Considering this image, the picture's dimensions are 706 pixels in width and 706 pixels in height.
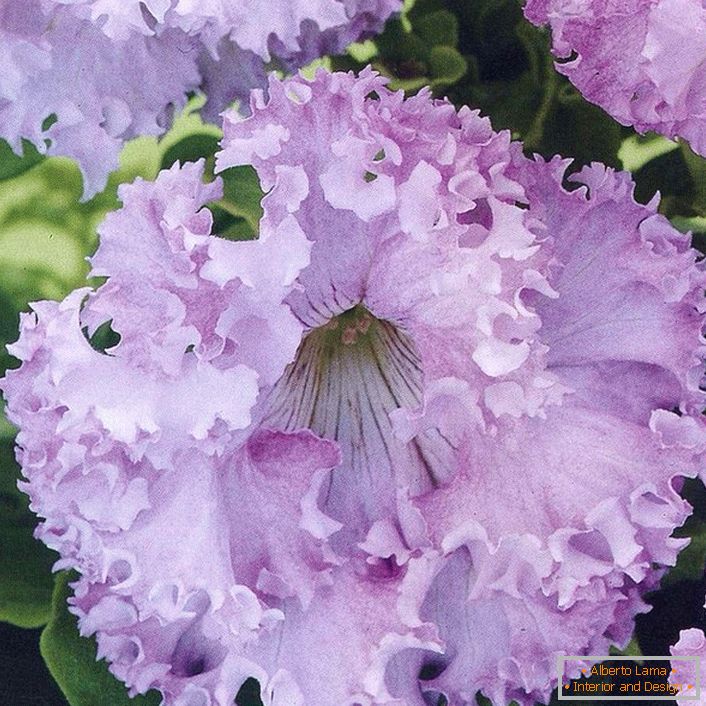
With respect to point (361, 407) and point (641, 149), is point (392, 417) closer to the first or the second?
point (361, 407)

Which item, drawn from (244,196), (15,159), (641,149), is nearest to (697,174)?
(641,149)

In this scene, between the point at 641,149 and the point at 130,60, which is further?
the point at 641,149

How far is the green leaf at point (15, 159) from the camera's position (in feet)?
1.80

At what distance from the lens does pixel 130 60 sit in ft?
1.44

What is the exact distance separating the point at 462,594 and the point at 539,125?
0.20 metres

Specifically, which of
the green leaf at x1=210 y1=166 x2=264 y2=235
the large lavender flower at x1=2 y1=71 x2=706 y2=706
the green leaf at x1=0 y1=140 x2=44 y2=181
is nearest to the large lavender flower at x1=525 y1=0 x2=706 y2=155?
the large lavender flower at x1=2 y1=71 x2=706 y2=706

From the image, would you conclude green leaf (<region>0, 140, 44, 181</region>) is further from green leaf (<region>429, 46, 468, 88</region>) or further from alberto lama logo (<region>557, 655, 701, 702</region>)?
alberto lama logo (<region>557, 655, 701, 702</region>)

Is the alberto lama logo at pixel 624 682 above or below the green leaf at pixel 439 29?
below

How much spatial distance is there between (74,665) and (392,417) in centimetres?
18

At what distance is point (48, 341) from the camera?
15.1 inches

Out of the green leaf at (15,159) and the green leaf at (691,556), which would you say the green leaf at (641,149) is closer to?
the green leaf at (691,556)

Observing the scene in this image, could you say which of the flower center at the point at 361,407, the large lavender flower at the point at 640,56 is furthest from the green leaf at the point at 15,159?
the large lavender flower at the point at 640,56

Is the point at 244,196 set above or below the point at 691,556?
above

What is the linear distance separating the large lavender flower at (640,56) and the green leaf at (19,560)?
32 cm
